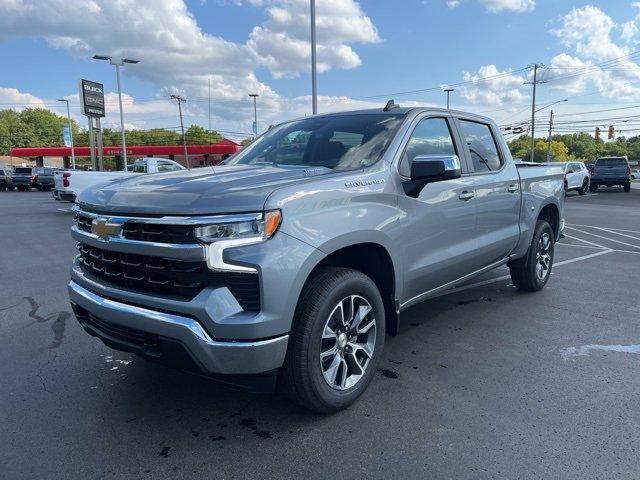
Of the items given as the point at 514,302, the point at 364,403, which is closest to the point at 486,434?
the point at 364,403

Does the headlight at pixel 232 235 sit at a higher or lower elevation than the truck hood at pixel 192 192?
lower

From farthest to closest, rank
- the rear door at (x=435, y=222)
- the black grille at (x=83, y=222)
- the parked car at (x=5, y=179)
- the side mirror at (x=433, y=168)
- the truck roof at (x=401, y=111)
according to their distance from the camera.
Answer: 1. the parked car at (x=5, y=179)
2. the truck roof at (x=401, y=111)
3. the rear door at (x=435, y=222)
4. the side mirror at (x=433, y=168)
5. the black grille at (x=83, y=222)

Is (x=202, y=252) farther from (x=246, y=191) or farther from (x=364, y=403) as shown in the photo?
(x=364, y=403)

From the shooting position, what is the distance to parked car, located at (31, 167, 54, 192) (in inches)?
1393

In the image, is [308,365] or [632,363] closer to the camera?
[308,365]

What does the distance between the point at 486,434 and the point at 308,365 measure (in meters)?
1.10

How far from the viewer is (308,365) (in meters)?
2.77

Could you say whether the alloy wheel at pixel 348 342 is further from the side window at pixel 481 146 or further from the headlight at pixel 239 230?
the side window at pixel 481 146

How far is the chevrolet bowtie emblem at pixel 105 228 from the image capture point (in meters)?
2.81

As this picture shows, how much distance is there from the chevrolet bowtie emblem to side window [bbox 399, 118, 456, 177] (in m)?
1.91

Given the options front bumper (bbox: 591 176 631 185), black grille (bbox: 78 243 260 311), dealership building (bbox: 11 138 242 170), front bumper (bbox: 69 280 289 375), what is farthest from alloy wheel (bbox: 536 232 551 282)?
dealership building (bbox: 11 138 242 170)

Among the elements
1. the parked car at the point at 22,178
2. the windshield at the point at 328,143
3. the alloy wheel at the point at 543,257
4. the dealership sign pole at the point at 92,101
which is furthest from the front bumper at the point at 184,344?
the parked car at the point at 22,178

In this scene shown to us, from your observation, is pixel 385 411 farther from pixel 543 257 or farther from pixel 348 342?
pixel 543 257

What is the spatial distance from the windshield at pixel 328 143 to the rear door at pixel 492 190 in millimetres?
1036
